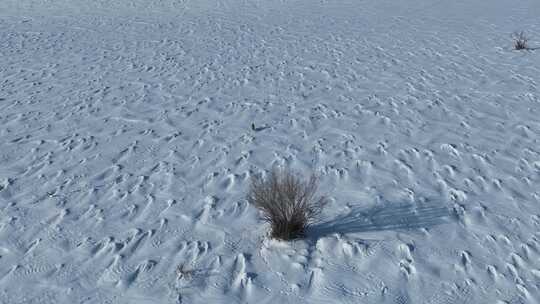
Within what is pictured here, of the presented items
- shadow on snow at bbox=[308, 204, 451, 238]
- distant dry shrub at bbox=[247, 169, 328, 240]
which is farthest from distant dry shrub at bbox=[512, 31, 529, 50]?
distant dry shrub at bbox=[247, 169, 328, 240]

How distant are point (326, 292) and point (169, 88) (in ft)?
23.6

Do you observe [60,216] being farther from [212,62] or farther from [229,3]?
[229,3]

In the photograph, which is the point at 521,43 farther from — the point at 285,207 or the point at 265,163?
the point at 285,207

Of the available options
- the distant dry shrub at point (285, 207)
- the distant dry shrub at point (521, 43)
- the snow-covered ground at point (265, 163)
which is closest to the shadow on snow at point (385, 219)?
the snow-covered ground at point (265, 163)

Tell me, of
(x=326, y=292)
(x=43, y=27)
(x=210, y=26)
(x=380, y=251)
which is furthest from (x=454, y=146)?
(x=43, y=27)

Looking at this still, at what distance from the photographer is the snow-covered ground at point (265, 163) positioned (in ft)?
19.1

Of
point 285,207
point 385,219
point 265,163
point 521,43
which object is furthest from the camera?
point 521,43

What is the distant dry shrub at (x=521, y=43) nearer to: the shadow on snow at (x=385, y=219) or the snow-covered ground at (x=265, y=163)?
the snow-covered ground at (x=265, y=163)

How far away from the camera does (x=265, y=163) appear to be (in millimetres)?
8281

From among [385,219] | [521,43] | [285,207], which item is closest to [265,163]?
[285,207]

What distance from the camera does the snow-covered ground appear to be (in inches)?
229

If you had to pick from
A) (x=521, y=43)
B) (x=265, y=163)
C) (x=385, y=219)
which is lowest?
(x=265, y=163)

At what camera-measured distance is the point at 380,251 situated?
618 centimetres

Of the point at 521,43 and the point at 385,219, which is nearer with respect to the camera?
the point at 385,219
